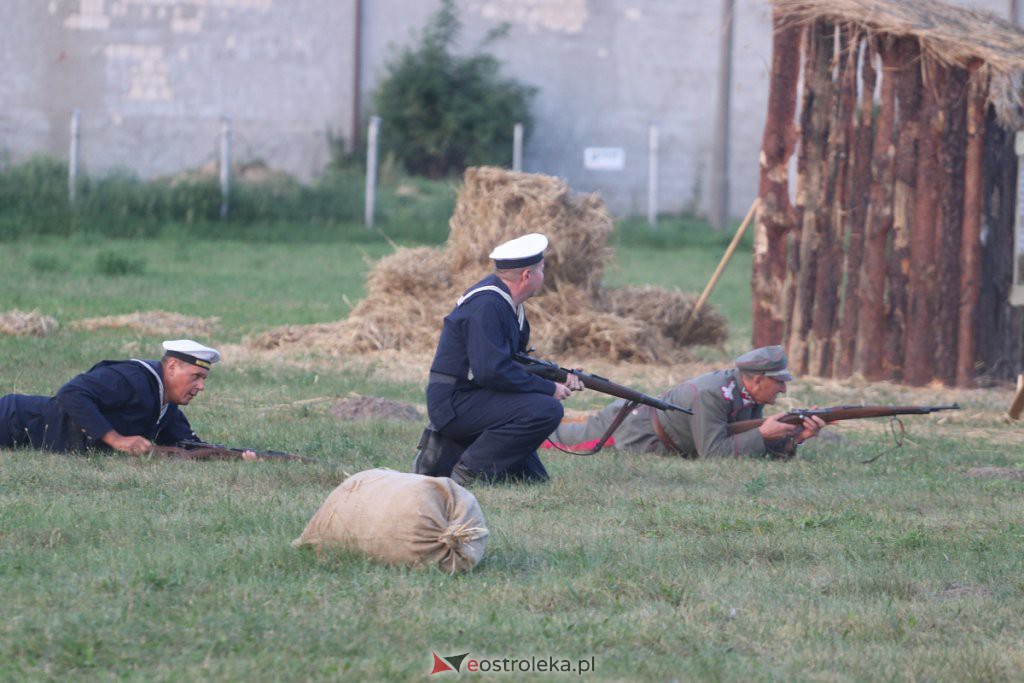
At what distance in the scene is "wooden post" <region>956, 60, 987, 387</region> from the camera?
12.9 meters

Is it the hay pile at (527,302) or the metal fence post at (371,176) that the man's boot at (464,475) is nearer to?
the hay pile at (527,302)

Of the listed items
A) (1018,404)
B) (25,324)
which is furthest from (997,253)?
(25,324)

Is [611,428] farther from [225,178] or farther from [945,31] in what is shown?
[225,178]

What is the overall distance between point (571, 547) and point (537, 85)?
26575mm

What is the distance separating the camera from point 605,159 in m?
31.7

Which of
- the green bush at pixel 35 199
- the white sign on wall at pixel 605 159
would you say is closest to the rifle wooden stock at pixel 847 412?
the green bush at pixel 35 199

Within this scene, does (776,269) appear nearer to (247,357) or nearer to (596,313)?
(596,313)

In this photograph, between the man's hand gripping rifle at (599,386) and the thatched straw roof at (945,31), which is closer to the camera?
the man's hand gripping rifle at (599,386)

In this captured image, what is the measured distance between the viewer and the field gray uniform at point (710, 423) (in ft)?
31.0

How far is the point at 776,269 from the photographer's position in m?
13.7

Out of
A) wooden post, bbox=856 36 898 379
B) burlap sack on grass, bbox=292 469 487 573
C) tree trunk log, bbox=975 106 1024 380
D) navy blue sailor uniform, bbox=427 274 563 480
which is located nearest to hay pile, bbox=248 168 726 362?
wooden post, bbox=856 36 898 379

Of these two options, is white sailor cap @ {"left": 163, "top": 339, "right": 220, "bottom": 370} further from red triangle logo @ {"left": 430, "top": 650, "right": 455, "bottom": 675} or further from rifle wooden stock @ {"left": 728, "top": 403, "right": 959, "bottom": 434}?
red triangle logo @ {"left": 430, "top": 650, "right": 455, "bottom": 675}

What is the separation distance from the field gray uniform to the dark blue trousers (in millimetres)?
1278

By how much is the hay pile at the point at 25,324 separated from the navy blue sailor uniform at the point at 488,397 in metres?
6.88
